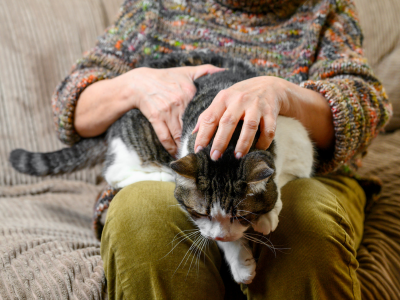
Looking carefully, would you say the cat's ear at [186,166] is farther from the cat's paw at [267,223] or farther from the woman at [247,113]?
the cat's paw at [267,223]

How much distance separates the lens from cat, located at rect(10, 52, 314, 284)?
0.74 meters

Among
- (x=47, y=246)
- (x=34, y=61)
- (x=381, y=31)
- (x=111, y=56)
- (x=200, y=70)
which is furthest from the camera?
(x=381, y=31)

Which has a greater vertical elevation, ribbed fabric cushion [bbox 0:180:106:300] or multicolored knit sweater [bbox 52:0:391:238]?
multicolored knit sweater [bbox 52:0:391:238]

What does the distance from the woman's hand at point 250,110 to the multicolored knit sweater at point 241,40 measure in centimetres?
27

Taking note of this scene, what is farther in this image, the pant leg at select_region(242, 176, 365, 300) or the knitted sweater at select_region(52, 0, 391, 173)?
the knitted sweater at select_region(52, 0, 391, 173)

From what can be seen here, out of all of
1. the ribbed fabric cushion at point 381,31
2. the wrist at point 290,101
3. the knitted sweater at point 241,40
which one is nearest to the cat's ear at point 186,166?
the wrist at point 290,101

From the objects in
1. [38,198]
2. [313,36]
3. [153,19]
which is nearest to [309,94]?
[313,36]

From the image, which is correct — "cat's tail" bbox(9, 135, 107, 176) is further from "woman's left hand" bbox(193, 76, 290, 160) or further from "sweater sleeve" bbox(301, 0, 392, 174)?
"sweater sleeve" bbox(301, 0, 392, 174)

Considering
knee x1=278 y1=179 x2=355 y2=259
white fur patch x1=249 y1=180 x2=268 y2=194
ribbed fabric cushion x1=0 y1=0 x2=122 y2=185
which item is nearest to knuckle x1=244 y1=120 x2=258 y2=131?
white fur patch x1=249 y1=180 x2=268 y2=194

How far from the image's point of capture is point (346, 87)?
1.01 meters

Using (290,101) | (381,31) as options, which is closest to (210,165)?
(290,101)

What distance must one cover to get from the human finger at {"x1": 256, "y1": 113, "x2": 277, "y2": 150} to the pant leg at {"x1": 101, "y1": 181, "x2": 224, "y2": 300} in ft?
0.93

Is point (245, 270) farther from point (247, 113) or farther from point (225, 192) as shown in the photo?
point (247, 113)

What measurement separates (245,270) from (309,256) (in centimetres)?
16
